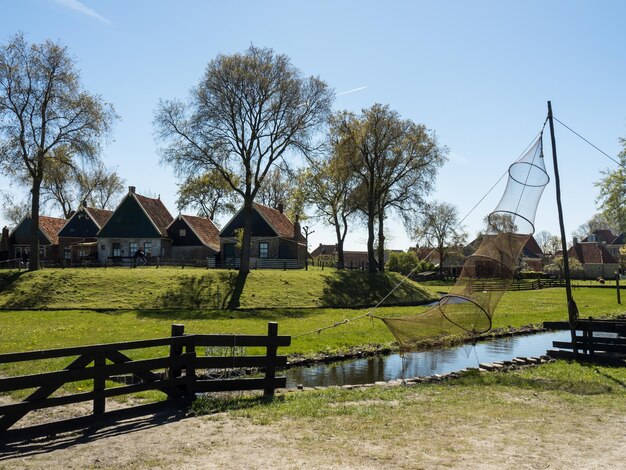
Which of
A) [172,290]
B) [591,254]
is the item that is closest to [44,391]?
[172,290]

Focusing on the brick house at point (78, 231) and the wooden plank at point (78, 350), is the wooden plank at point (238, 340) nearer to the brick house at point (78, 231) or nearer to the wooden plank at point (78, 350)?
the wooden plank at point (78, 350)

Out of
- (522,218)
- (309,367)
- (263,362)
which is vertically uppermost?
(522,218)

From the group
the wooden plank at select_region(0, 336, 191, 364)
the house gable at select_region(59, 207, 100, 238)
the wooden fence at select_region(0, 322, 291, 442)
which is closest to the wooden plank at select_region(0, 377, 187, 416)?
the wooden fence at select_region(0, 322, 291, 442)

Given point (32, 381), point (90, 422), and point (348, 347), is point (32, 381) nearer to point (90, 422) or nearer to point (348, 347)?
point (90, 422)

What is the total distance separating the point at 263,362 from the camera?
11.2m

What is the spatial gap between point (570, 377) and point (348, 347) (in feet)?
29.5

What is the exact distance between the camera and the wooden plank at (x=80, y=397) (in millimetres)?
8031

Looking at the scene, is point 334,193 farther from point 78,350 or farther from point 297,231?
point 78,350

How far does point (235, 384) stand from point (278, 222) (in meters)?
50.3

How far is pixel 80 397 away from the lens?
28.5 ft

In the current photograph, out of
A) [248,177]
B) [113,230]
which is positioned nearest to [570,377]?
[248,177]

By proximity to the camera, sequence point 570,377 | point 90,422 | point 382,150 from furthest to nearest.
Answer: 1. point 382,150
2. point 570,377
3. point 90,422

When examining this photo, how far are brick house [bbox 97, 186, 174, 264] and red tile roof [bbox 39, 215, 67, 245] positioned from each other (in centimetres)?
1124

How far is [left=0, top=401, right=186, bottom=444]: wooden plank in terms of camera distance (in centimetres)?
795
